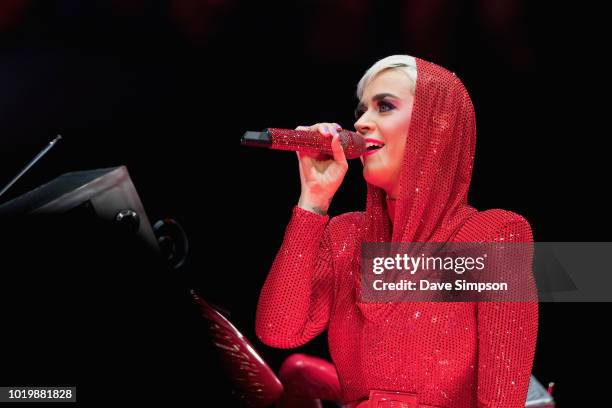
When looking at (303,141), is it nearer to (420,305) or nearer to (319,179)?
(319,179)

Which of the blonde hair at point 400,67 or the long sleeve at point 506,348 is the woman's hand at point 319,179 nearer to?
the blonde hair at point 400,67

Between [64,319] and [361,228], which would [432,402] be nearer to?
[361,228]

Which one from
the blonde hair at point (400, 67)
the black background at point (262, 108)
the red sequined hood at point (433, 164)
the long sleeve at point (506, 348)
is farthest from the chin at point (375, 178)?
the black background at point (262, 108)

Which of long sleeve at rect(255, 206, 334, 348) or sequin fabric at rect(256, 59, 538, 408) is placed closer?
sequin fabric at rect(256, 59, 538, 408)

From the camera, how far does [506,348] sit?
120 cm

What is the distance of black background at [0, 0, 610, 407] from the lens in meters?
1.80

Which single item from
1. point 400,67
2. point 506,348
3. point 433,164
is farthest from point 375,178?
point 506,348

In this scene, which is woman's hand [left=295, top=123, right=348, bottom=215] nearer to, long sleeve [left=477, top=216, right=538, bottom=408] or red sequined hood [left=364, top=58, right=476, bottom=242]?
red sequined hood [left=364, top=58, right=476, bottom=242]

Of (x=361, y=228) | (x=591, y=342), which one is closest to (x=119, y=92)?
(x=361, y=228)

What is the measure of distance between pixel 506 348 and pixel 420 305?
18 centimetres

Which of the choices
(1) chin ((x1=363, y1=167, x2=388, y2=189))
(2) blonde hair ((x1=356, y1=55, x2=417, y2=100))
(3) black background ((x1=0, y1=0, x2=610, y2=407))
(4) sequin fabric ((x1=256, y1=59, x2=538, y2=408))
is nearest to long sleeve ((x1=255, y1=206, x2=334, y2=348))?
(4) sequin fabric ((x1=256, y1=59, x2=538, y2=408))

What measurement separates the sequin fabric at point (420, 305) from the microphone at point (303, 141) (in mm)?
120

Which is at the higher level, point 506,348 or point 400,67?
point 400,67

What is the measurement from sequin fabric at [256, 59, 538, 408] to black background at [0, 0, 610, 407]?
0.61 metres
